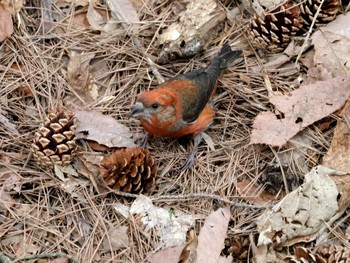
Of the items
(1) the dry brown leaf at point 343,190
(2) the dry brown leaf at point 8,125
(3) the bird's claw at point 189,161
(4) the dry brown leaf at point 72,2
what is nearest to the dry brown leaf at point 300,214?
(1) the dry brown leaf at point 343,190

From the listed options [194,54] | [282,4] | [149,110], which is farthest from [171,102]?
[282,4]

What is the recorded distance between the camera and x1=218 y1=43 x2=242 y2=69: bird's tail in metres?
5.68

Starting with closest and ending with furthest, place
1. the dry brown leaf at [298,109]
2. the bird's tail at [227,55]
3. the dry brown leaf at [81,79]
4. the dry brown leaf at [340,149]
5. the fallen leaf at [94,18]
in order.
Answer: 1. the dry brown leaf at [340,149]
2. the dry brown leaf at [298,109]
3. the dry brown leaf at [81,79]
4. the bird's tail at [227,55]
5. the fallen leaf at [94,18]

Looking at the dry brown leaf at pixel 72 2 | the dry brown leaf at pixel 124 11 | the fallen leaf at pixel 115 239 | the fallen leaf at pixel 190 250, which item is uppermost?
the dry brown leaf at pixel 72 2

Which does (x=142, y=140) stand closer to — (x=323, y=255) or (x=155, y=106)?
(x=155, y=106)

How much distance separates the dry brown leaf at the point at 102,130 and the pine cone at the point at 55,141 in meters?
0.24

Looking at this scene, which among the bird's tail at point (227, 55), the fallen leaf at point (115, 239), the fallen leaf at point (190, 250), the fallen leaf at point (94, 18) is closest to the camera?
the fallen leaf at point (190, 250)

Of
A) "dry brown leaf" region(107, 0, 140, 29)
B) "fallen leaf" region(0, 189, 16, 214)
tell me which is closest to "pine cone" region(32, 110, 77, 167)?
"fallen leaf" region(0, 189, 16, 214)

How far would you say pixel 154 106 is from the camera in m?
5.30

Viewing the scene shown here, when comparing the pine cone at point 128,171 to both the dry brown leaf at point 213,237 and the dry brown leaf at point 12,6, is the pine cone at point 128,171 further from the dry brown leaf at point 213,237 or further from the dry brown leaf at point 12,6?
the dry brown leaf at point 12,6

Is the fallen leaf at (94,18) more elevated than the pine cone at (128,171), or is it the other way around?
the fallen leaf at (94,18)

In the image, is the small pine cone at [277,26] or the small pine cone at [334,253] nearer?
the small pine cone at [334,253]

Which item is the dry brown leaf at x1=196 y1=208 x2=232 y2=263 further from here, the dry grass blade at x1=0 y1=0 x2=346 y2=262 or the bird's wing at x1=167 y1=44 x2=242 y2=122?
the bird's wing at x1=167 y1=44 x2=242 y2=122

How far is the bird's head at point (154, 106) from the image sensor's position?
5.20 m
